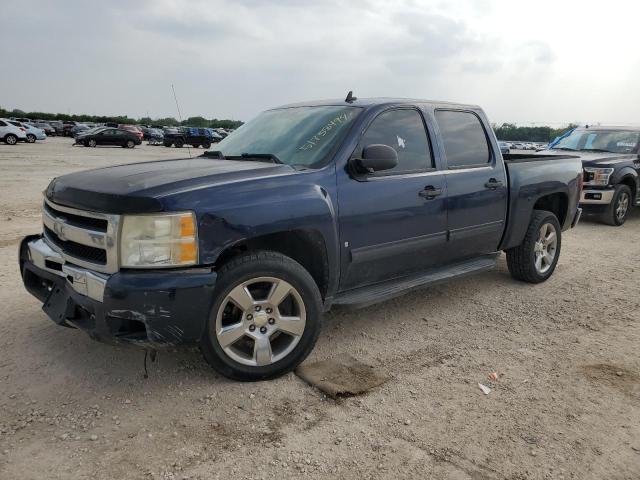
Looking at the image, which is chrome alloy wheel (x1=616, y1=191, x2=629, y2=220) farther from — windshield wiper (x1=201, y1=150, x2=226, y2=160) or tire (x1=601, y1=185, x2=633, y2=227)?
windshield wiper (x1=201, y1=150, x2=226, y2=160)

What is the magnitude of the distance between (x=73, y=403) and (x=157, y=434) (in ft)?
2.05

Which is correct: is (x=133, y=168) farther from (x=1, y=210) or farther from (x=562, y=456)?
(x=1, y=210)

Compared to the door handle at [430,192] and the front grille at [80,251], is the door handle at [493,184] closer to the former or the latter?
the door handle at [430,192]

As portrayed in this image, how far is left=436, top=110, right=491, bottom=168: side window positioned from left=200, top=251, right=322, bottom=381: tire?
75.3 inches

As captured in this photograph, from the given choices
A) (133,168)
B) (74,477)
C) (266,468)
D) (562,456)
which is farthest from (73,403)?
(562,456)

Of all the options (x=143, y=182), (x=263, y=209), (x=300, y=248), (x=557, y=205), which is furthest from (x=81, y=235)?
(x=557, y=205)

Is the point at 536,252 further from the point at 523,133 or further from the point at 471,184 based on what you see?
the point at 523,133

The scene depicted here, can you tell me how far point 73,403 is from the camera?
3.06 m

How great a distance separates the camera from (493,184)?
4.84 metres

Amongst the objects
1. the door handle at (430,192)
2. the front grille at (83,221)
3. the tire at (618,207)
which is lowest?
the tire at (618,207)

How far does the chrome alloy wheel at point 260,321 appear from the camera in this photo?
3197 millimetres

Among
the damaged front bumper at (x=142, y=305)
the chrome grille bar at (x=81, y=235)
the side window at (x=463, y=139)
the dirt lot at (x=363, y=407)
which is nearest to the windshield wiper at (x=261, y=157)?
the damaged front bumper at (x=142, y=305)

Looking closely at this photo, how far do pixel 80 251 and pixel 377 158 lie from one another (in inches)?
76.9

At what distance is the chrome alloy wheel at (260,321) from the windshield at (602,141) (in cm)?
917
